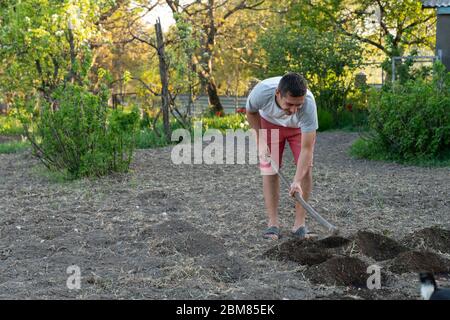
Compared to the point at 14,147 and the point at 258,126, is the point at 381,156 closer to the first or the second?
the point at 258,126

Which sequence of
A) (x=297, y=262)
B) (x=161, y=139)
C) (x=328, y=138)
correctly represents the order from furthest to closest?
(x=328, y=138) < (x=161, y=139) < (x=297, y=262)

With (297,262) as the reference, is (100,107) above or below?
above

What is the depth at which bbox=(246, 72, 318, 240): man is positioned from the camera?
14.9ft

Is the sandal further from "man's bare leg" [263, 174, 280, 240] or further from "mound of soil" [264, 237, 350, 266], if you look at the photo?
"mound of soil" [264, 237, 350, 266]

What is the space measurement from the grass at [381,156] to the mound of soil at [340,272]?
4579 mm

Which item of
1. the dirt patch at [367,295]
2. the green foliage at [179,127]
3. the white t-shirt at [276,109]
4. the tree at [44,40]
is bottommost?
the dirt patch at [367,295]

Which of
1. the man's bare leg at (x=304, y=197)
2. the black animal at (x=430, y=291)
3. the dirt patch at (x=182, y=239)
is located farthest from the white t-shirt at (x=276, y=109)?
the black animal at (x=430, y=291)

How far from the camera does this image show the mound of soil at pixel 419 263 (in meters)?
4.26

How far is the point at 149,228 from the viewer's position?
5375mm

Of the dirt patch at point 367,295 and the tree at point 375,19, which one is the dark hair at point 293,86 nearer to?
the dirt patch at point 367,295

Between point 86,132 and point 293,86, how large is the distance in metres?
3.77
